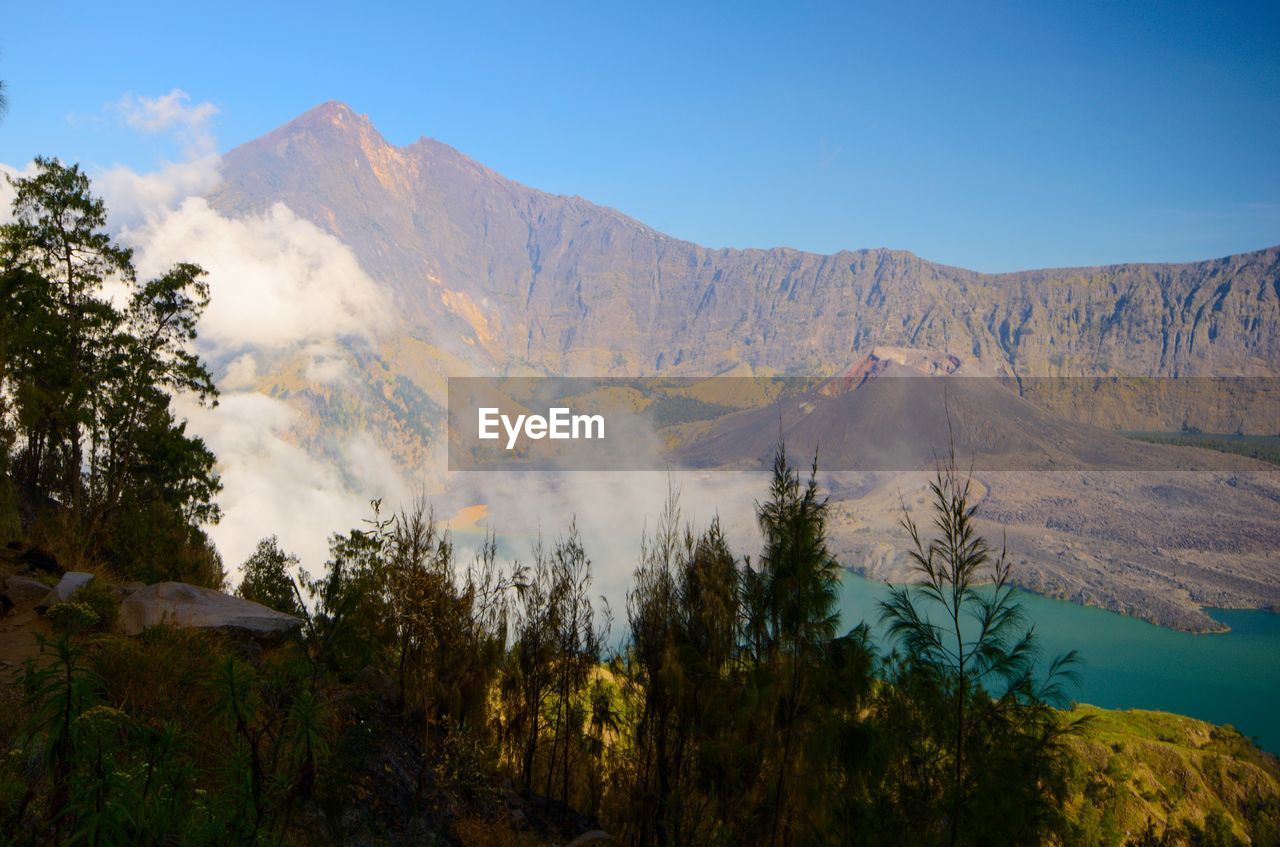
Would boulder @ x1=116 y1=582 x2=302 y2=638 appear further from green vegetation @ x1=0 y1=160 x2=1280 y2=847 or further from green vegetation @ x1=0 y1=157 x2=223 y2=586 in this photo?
green vegetation @ x1=0 y1=157 x2=223 y2=586

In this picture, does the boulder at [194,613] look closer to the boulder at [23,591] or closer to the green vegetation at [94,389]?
the boulder at [23,591]

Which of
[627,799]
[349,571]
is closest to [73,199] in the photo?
[349,571]

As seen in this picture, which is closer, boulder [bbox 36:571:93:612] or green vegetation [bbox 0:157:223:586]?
boulder [bbox 36:571:93:612]

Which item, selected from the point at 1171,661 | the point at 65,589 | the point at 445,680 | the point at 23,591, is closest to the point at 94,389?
the point at 23,591

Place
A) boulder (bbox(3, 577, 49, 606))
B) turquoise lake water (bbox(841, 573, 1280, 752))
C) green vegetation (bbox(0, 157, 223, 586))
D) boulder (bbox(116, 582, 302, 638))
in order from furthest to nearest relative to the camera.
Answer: turquoise lake water (bbox(841, 573, 1280, 752)) → green vegetation (bbox(0, 157, 223, 586)) → boulder (bbox(3, 577, 49, 606)) → boulder (bbox(116, 582, 302, 638))

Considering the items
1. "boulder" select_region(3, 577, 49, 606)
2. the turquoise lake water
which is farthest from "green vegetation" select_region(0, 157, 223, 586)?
the turquoise lake water

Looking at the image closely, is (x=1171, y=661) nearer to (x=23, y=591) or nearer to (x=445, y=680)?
(x=445, y=680)
